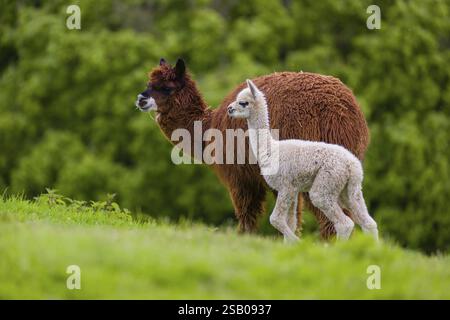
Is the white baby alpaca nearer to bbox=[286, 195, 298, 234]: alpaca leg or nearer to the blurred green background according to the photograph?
bbox=[286, 195, 298, 234]: alpaca leg

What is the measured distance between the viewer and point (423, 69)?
18641 millimetres

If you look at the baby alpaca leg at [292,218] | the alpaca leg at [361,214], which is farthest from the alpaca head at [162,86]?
the alpaca leg at [361,214]

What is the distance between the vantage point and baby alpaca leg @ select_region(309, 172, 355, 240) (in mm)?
7105

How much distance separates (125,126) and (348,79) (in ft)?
15.6

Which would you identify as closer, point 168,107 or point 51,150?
point 168,107

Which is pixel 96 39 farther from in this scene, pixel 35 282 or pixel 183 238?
pixel 35 282

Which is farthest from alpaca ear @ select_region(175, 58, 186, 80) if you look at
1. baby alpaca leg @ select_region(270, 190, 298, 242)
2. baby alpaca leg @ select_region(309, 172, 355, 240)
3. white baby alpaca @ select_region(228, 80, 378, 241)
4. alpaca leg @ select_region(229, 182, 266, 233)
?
baby alpaca leg @ select_region(309, 172, 355, 240)

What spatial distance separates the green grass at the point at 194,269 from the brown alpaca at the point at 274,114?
1.94 m

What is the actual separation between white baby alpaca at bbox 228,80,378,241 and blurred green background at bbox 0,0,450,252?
903 centimetres

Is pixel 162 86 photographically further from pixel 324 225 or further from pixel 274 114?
pixel 324 225

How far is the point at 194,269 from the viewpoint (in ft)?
19.0

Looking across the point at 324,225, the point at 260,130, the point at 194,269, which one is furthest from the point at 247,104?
the point at 194,269
